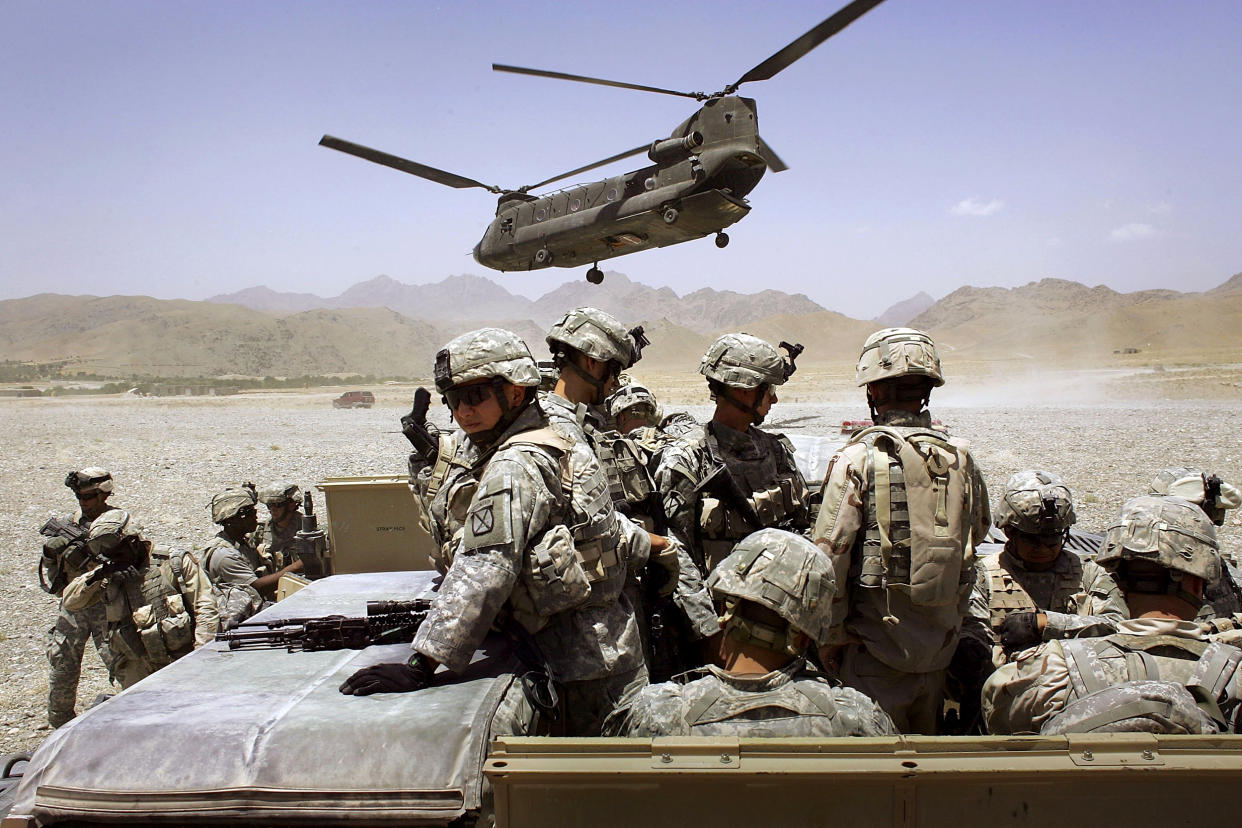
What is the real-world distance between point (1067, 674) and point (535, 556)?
1640mm

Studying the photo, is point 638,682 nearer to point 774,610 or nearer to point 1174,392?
point 774,610

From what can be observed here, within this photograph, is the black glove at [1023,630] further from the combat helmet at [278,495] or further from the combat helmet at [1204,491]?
the combat helmet at [278,495]

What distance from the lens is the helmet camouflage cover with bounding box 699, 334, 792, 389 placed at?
4102 mm

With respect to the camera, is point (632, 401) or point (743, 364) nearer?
point (743, 364)

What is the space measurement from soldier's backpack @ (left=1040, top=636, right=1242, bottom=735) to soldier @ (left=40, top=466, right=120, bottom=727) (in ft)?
19.7

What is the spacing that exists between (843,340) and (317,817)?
109578 mm

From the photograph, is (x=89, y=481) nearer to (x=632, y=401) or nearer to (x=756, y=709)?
(x=632, y=401)

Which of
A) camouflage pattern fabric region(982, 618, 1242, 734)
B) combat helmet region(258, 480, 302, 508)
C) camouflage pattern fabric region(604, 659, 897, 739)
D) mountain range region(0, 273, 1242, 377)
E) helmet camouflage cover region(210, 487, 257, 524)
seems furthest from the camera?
mountain range region(0, 273, 1242, 377)

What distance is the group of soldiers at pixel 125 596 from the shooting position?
5.68m

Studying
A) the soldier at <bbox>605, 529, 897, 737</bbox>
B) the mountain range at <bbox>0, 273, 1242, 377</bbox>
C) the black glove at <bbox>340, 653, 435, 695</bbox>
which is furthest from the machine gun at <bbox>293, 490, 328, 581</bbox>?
the mountain range at <bbox>0, 273, 1242, 377</bbox>

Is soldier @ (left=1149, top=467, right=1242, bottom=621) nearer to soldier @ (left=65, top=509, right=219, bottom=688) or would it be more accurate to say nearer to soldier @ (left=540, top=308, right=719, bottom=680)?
soldier @ (left=540, top=308, right=719, bottom=680)

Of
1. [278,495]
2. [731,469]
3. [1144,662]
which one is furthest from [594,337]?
[278,495]

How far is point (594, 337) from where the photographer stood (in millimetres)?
4258

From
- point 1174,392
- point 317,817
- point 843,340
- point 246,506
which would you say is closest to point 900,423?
point 317,817
